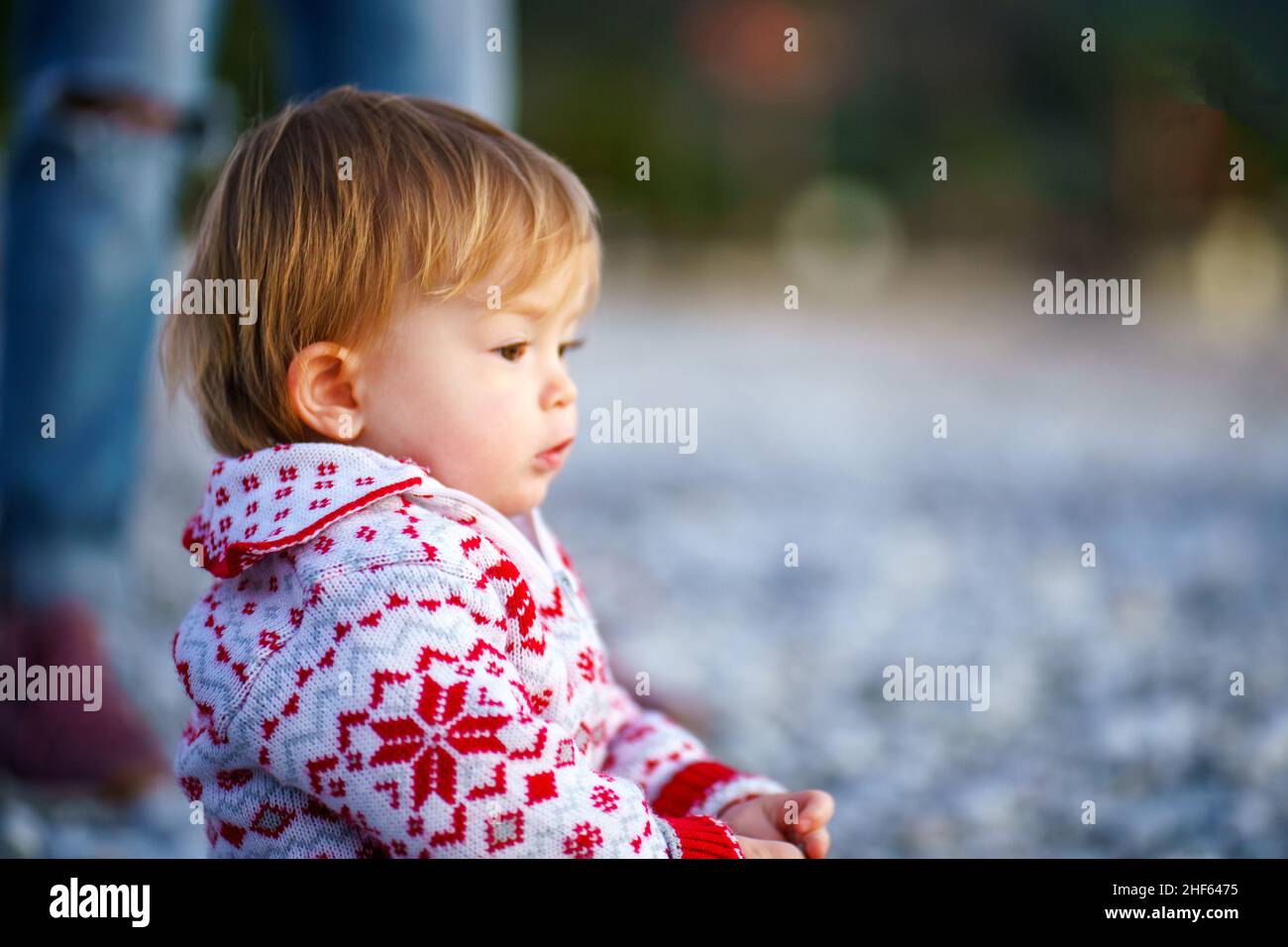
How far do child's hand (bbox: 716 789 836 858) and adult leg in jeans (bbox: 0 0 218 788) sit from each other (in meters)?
0.95

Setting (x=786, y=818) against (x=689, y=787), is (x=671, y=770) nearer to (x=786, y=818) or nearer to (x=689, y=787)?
(x=689, y=787)

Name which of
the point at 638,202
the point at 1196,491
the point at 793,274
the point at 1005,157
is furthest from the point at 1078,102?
the point at 1196,491

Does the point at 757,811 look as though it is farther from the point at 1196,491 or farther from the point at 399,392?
the point at 1196,491

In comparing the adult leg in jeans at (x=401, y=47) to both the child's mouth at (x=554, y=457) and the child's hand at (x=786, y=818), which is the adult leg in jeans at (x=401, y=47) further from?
the child's hand at (x=786, y=818)

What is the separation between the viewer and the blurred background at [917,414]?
1817mm

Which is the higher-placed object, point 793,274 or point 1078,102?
point 1078,102

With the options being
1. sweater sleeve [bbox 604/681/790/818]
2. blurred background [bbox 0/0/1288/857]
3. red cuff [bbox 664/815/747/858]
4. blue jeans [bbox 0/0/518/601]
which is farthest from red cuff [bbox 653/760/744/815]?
blue jeans [bbox 0/0/518/601]

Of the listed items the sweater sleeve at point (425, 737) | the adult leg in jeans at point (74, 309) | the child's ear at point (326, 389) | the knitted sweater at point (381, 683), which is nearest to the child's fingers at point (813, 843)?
the knitted sweater at point (381, 683)

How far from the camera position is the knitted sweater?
0.88 meters

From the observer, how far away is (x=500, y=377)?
1.04 meters

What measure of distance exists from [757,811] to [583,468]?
2576mm

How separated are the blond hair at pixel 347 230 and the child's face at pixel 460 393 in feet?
0.07

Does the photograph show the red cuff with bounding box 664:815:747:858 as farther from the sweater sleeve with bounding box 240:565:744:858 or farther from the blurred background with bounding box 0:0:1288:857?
the blurred background with bounding box 0:0:1288:857
